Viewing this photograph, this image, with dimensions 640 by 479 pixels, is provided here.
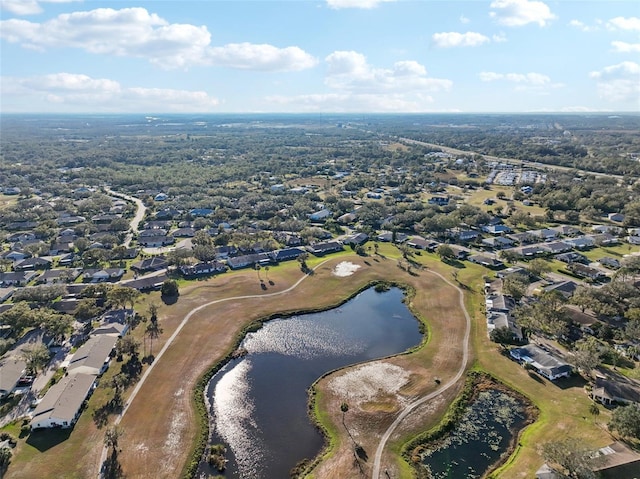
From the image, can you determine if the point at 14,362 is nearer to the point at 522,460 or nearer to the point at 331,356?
the point at 331,356

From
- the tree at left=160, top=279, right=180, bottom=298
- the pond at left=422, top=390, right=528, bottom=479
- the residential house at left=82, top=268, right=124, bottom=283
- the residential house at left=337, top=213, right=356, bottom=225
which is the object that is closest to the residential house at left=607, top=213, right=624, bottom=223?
the residential house at left=337, top=213, right=356, bottom=225

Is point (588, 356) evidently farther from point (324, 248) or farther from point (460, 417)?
point (324, 248)

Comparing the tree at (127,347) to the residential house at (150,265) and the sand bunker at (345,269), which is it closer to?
the residential house at (150,265)

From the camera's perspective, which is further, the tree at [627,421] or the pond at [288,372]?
the pond at [288,372]

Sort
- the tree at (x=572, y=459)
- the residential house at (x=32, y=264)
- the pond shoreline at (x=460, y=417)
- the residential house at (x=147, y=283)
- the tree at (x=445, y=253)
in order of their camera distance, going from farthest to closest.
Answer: the tree at (x=445, y=253)
the residential house at (x=32, y=264)
the residential house at (x=147, y=283)
the pond shoreline at (x=460, y=417)
the tree at (x=572, y=459)

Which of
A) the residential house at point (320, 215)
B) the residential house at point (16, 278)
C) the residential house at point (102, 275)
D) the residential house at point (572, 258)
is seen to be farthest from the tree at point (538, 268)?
the residential house at point (16, 278)

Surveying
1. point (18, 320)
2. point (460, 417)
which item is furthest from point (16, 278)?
point (460, 417)

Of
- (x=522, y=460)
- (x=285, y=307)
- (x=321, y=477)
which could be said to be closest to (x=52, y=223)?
(x=285, y=307)
